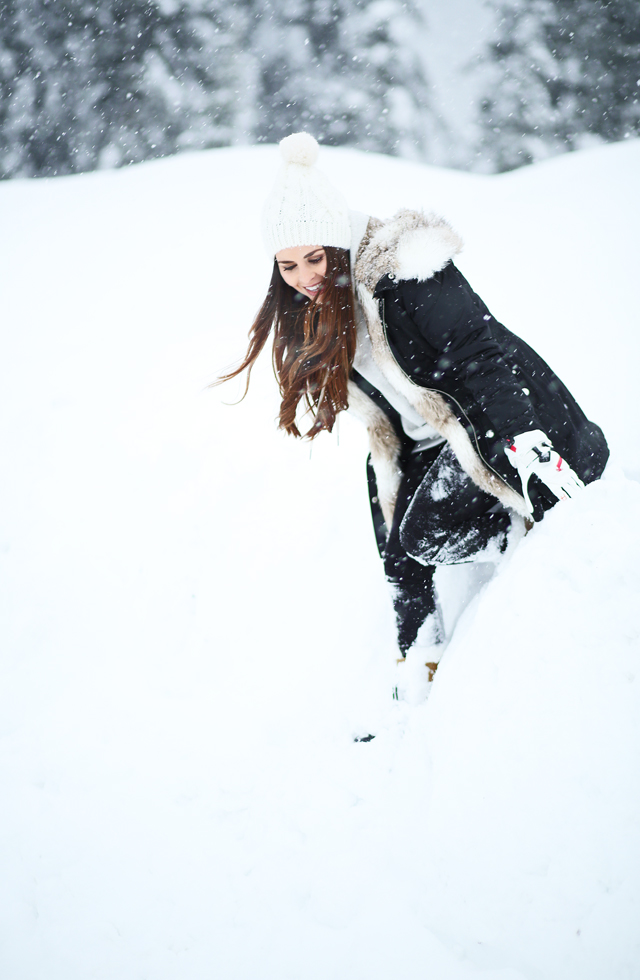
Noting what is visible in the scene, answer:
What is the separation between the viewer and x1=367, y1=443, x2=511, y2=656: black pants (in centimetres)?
204

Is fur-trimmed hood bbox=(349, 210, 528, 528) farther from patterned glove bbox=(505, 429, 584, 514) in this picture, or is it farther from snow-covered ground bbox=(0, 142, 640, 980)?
snow-covered ground bbox=(0, 142, 640, 980)

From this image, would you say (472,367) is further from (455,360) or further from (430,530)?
(430,530)

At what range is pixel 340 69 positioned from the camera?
10.8 metres

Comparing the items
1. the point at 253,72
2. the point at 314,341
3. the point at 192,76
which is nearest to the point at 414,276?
the point at 314,341

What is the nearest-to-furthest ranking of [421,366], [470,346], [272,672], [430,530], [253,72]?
[470,346], [421,366], [430,530], [272,672], [253,72]

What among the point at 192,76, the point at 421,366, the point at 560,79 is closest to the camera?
the point at 421,366

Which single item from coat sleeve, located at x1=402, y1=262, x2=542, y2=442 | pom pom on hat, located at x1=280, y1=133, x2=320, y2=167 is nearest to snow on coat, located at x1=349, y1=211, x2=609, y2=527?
coat sleeve, located at x1=402, y1=262, x2=542, y2=442

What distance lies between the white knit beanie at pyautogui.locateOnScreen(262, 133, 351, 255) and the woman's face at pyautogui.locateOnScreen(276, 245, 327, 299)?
0.03 m

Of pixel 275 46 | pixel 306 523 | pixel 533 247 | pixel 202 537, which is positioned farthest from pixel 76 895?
pixel 275 46

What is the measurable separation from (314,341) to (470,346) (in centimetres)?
55

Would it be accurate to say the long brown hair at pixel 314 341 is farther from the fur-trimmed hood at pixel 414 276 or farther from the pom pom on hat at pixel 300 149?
the pom pom on hat at pixel 300 149

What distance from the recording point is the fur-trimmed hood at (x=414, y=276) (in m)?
1.72

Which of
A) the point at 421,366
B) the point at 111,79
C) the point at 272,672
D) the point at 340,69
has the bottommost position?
the point at 272,672

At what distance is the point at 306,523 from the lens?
3312 mm
